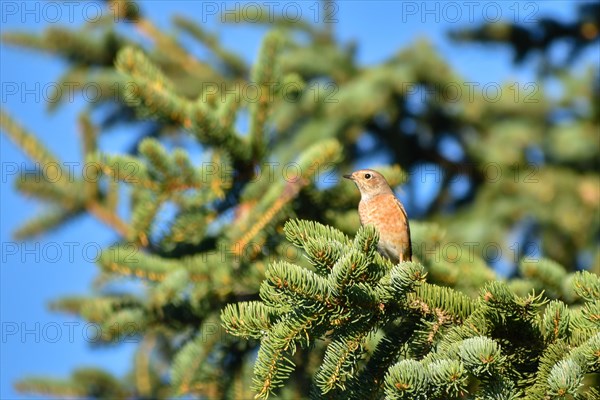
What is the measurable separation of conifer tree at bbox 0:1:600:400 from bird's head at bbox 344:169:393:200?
14 centimetres

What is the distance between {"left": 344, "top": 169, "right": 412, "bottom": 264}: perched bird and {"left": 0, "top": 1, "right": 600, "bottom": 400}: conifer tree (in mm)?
145

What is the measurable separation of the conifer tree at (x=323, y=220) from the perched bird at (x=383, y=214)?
0.48ft

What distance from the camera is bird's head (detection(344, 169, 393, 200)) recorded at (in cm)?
401

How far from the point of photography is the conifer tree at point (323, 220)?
2.26 m

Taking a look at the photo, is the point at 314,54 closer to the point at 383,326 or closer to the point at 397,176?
the point at 397,176

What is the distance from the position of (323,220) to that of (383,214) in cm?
45

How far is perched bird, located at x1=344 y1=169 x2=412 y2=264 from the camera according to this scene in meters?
3.98

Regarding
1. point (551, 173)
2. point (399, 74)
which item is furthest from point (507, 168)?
point (399, 74)

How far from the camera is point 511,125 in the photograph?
5.97 meters

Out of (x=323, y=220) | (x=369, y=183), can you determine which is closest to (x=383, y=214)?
(x=369, y=183)

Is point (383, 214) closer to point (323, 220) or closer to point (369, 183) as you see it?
point (369, 183)

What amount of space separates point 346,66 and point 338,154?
235 cm

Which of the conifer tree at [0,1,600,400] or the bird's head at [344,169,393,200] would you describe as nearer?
the conifer tree at [0,1,600,400]

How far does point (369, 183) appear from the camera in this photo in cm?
418
